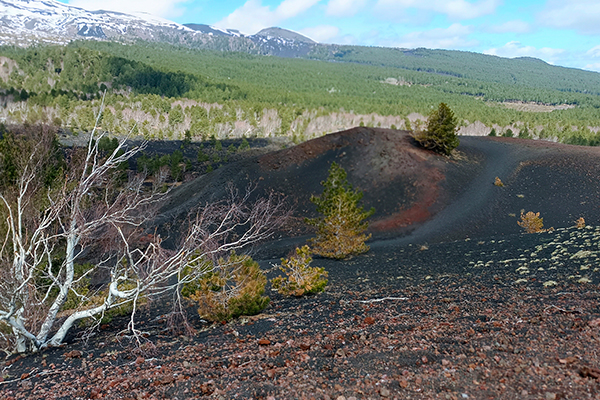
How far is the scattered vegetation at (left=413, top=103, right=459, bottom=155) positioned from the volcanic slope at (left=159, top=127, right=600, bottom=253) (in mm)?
593

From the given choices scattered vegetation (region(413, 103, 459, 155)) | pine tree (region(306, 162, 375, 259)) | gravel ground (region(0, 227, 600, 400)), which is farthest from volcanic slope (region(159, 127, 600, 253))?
gravel ground (region(0, 227, 600, 400))

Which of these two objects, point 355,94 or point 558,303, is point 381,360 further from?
point 355,94

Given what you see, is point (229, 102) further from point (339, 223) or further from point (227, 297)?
point (227, 297)

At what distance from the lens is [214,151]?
177ft

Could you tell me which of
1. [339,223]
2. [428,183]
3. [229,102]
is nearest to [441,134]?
[428,183]

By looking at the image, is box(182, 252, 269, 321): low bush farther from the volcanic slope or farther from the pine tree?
the volcanic slope

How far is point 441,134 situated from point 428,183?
434 centimetres

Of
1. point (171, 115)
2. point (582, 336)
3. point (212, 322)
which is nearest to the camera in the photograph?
point (582, 336)

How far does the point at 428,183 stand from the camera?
973 inches

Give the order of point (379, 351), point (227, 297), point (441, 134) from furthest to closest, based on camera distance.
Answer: point (441, 134)
point (227, 297)
point (379, 351)

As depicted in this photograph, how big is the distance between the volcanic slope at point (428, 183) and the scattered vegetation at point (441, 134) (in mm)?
593

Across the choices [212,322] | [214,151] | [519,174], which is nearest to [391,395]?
[212,322]

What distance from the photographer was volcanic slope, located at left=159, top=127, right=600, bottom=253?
838 inches

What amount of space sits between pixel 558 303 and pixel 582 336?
1775mm
